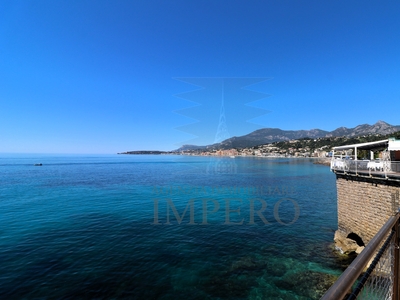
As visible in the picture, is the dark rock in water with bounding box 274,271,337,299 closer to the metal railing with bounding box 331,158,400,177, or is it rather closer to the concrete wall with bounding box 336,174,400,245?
the concrete wall with bounding box 336,174,400,245

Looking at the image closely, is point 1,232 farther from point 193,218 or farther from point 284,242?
point 284,242

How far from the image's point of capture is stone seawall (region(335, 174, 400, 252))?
10.8 m

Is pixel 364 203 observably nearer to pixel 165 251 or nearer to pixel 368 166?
pixel 368 166

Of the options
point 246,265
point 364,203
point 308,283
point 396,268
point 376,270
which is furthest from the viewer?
point 364,203

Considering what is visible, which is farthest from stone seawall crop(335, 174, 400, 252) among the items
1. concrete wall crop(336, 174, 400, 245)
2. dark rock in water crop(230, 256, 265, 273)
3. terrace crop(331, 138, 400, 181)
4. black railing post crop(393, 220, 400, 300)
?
black railing post crop(393, 220, 400, 300)

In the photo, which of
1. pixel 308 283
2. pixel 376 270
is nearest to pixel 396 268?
pixel 376 270

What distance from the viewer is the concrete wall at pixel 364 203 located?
10773 millimetres

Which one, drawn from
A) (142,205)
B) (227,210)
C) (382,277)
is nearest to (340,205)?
(227,210)

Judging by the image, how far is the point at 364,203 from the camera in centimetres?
1217

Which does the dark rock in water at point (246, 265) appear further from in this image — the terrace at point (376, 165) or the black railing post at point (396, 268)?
the black railing post at point (396, 268)

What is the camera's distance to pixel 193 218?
A: 20.1 meters

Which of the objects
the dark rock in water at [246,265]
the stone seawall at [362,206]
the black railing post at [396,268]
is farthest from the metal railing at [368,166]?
the black railing post at [396,268]

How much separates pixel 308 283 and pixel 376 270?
9911 millimetres

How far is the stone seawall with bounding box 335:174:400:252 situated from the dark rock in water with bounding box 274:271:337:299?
3.61 metres
